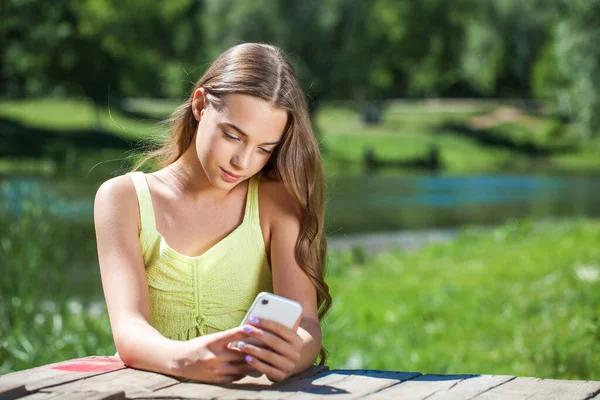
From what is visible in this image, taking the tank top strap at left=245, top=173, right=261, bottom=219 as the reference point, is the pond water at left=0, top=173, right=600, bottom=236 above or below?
below

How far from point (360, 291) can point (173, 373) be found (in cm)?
662

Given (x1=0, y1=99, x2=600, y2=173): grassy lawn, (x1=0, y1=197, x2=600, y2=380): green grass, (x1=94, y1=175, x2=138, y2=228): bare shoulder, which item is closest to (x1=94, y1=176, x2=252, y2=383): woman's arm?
(x1=94, y1=175, x2=138, y2=228): bare shoulder

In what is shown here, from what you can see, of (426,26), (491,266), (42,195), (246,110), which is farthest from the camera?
(426,26)

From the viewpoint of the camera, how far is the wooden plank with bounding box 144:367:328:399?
5.51 ft

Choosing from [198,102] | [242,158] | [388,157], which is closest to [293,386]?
[242,158]

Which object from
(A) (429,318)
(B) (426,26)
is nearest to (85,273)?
(A) (429,318)

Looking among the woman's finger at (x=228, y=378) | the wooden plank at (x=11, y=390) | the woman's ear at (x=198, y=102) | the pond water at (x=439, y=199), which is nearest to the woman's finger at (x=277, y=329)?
the woman's finger at (x=228, y=378)

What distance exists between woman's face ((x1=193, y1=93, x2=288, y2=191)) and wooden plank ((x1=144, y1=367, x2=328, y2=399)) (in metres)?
0.52

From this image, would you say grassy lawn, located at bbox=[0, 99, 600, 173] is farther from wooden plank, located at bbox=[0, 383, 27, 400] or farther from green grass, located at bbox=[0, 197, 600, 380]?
wooden plank, located at bbox=[0, 383, 27, 400]

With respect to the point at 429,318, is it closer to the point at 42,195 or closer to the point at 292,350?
the point at 42,195

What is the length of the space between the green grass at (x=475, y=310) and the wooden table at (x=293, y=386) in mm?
1643

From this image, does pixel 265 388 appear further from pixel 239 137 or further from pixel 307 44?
pixel 307 44

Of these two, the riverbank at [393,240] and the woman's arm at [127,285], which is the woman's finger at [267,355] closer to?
the woman's arm at [127,285]

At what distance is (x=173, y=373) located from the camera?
185 centimetres
